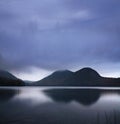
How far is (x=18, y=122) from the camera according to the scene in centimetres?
Result: 2552

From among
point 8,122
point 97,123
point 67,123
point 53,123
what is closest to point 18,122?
point 8,122

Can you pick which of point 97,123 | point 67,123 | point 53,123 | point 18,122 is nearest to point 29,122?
point 18,122

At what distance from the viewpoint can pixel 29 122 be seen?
84.1ft

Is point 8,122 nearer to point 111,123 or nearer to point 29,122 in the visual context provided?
point 29,122

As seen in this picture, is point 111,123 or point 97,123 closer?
point 111,123

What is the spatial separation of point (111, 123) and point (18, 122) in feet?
35.0

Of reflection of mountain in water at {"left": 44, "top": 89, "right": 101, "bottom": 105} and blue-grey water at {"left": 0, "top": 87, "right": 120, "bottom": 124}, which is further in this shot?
reflection of mountain in water at {"left": 44, "top": 89, "right": 101, "bottom": 105}

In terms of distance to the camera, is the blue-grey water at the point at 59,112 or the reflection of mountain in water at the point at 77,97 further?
the reflection of mountain in water at the point at 77,97

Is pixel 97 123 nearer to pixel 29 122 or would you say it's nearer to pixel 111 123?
pixel 111 123

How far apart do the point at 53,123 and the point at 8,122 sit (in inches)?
206

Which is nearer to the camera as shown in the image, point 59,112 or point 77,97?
point 59,112

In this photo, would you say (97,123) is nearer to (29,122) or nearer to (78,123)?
(78,123)

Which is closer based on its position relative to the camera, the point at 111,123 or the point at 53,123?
the point at 111,123

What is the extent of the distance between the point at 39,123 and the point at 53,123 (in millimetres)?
1628
